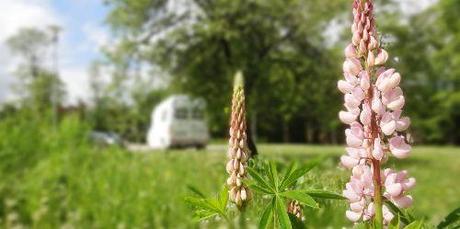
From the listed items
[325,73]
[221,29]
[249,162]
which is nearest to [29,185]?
[249,162]

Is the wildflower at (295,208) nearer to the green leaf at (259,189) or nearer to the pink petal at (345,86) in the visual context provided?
the green leaf at (259,189)

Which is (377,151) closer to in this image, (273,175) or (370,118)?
(370,118)

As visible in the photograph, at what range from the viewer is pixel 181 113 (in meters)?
35.7

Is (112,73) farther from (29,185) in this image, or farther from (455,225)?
(455,225)

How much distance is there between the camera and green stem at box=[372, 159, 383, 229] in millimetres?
982

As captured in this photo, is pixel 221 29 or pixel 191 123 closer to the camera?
pixel 221 29

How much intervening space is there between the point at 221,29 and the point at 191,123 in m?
12.6

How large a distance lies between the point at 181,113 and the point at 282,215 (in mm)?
34792

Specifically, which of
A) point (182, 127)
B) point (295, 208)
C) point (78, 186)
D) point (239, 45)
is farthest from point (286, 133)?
point (295, 208)

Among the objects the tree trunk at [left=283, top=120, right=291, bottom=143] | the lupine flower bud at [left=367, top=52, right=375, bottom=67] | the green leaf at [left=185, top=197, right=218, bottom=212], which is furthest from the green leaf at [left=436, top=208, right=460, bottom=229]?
the tree trunk at [left=283, top=120, right=291, bottom=143]

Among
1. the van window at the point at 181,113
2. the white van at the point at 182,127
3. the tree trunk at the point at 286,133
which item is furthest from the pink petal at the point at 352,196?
the tree trunk at the point at 286,133

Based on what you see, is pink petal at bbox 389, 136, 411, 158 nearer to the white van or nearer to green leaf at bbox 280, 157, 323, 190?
green leaf at bbox 280, 157, 323, 190

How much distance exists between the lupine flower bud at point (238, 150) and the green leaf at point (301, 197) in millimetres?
93

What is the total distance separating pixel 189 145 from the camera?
3516 centimetres
